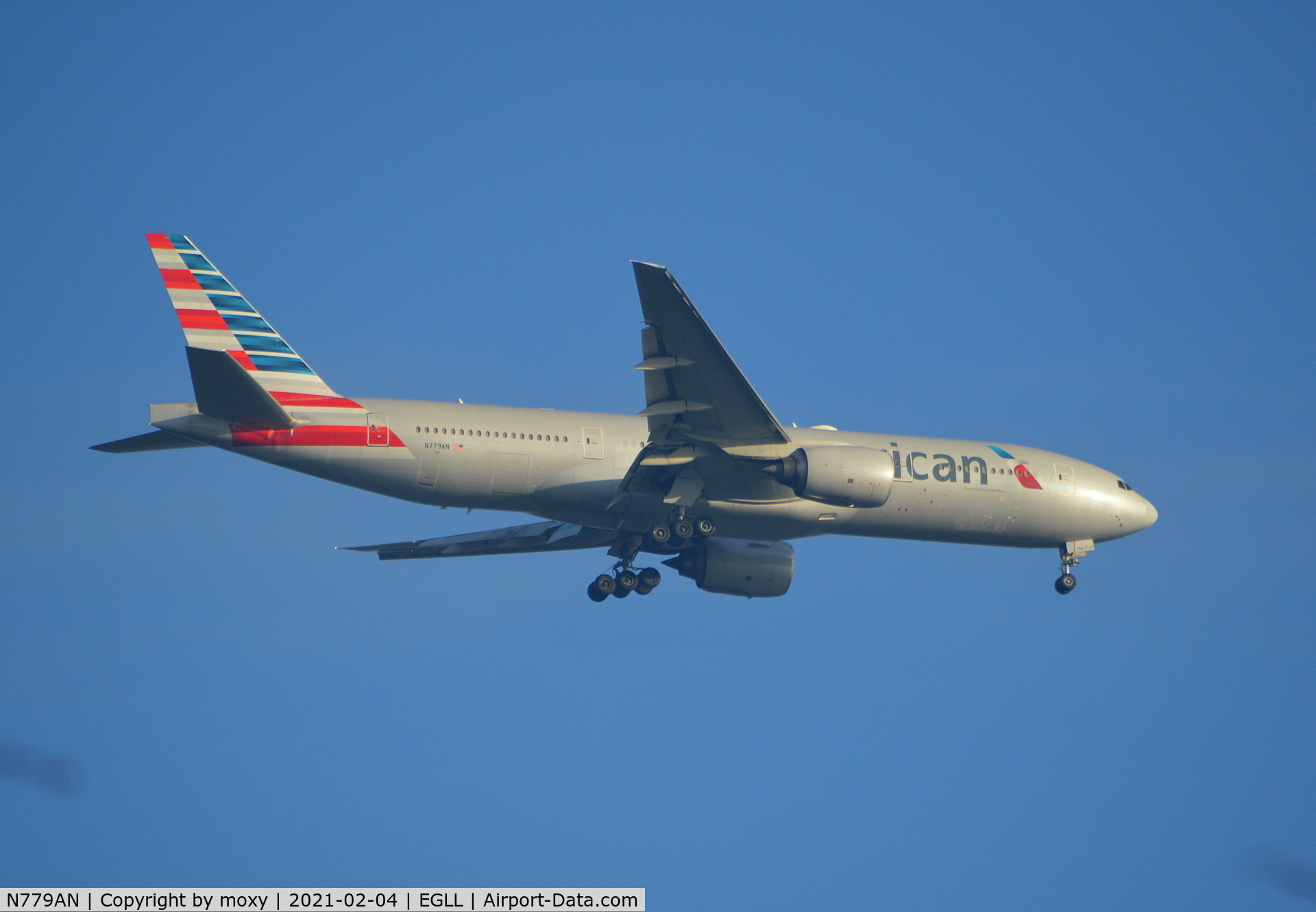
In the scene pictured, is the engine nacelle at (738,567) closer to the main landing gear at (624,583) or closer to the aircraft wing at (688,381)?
the main landing gear at (624,583)

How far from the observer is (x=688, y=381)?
2416cm

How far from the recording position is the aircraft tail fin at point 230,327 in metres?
25.7

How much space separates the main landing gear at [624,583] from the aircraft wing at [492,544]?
2293 millimetres

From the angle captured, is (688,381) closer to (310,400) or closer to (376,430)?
(376,430)

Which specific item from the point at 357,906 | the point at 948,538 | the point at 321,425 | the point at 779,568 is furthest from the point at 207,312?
the point at 948,538

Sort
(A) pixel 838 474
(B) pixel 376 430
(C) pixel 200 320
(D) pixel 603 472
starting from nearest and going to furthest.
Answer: (B) pixel 376 430 < (A) pixel 838 474 < (C) pixel 200 320 < (D) pixel 603 472

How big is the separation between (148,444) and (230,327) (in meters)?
3.08

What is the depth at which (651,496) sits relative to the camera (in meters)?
26.9

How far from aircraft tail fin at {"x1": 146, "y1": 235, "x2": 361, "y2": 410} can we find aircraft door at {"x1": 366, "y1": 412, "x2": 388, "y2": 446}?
45cm

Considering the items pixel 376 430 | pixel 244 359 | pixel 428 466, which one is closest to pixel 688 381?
pixel 428 466

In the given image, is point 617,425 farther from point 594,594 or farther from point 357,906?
point 357,906

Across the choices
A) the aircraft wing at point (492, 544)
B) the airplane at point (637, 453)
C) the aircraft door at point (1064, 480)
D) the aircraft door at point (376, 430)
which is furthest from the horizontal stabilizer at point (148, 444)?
the aircraft door at point (1064, 480)

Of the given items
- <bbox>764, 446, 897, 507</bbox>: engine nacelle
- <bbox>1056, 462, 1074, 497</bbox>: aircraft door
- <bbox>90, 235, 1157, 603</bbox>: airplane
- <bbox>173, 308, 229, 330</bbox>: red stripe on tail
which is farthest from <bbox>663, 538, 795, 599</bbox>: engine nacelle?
<bbox>173, 308, 229, 330</bbox>: red stripe on tail

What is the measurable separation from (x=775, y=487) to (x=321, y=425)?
9.55 metres
